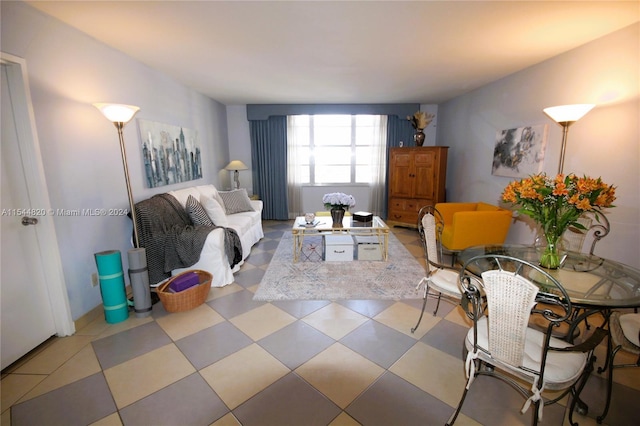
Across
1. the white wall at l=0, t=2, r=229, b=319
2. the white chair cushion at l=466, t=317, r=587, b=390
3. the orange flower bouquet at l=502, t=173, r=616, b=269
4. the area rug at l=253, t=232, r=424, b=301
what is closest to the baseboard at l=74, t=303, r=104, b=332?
the white wall at l=0, t=2, r=229, b=319

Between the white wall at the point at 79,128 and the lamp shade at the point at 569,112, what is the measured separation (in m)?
4.10

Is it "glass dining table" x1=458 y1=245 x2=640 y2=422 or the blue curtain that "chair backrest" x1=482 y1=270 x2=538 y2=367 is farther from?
the blue curtain

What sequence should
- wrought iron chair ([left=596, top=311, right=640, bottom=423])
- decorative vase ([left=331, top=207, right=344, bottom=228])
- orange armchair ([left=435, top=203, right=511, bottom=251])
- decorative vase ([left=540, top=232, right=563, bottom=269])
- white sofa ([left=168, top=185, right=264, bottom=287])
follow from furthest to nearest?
decorative vase ([left=331, top=207, right=344, bottom=228])
orange armchair ([left=435, top=203, right=511, bottom=251])
white sofa ([left=168, top=185, right=264, bottom=287])
decorative vase ([left=540, top=232, right=563, bottom=269])
wrought iron chair ([left=596, top=311, right=640, bottom=423])

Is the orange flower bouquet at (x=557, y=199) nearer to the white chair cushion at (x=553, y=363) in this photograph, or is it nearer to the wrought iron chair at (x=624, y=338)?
the wrought iron chair at (x=624, y=338)

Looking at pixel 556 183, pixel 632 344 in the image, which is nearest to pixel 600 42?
pixel 556 183

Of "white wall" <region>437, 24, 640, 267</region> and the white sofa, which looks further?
the white sofa

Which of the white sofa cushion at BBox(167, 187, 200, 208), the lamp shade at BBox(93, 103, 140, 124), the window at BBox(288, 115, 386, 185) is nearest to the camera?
the lamp shade at BBox(93, 103, 140, 124)

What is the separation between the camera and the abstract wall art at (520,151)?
336 cm

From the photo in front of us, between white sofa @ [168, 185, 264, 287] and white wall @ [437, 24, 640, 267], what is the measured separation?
3.62 metres

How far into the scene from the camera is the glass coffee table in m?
3.73

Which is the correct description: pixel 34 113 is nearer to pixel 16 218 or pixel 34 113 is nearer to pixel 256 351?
pixel 16 218

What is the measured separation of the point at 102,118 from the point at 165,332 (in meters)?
2.00

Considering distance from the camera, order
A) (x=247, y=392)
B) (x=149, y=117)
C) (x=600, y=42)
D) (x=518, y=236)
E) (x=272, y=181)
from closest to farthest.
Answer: (x=247, y=392)
(x=600, y=42)
(x=149, y=117)
(x=518, y=236)
(x=272, y=181)

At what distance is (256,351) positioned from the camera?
208cm
